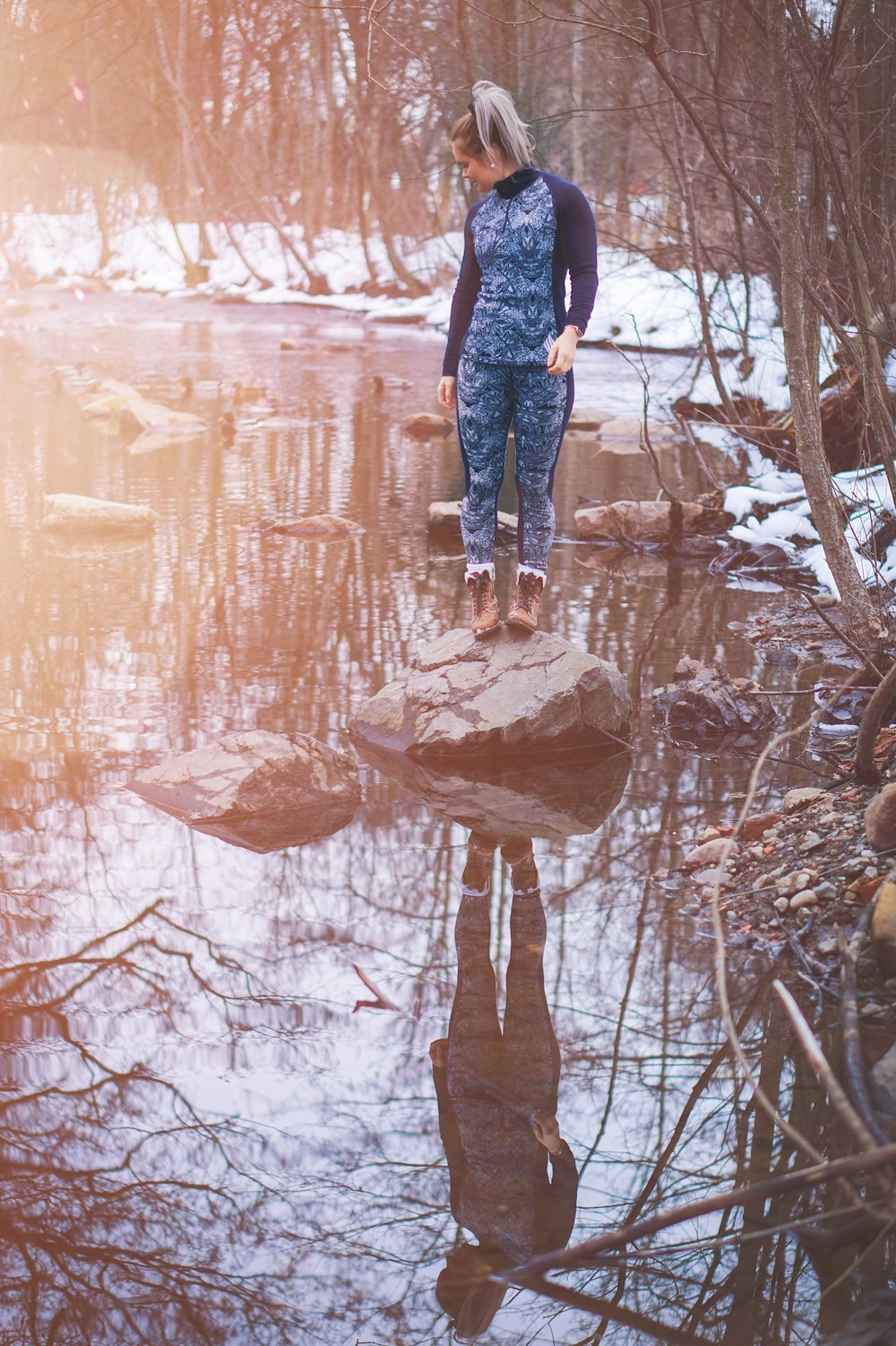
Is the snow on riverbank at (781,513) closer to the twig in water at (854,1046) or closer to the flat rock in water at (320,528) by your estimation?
the flat rock in water at (320,528)

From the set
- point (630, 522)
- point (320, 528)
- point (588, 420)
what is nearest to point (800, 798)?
point (630, 522)

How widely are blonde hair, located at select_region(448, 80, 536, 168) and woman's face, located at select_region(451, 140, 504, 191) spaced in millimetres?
15

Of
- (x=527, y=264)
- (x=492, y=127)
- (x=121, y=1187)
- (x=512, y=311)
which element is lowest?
(x=121, y=1187)

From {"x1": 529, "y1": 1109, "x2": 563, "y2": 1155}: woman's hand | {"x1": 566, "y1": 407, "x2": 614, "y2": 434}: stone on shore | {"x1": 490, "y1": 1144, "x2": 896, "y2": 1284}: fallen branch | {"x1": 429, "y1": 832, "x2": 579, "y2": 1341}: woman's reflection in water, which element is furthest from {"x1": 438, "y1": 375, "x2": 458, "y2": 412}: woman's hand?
{"x1": 566, "y1": 407, "x2": 614, "y2": 434}: stone on shore

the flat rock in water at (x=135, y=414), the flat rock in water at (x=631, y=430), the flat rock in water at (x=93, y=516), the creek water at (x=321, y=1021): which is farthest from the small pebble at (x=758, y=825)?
the flat rock in water at (x=135, y=414)

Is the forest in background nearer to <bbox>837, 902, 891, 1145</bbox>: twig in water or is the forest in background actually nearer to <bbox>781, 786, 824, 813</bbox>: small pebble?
<bbox>781, 786, 824, 813</bbox>: small pebble

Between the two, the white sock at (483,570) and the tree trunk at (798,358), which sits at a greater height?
the tree trunk at (798,358)

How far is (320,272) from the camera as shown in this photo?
33781 millimetres

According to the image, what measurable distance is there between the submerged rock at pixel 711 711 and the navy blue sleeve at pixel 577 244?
60.9 inches

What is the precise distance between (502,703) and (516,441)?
3.08 feet

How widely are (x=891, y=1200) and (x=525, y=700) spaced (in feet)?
9.19

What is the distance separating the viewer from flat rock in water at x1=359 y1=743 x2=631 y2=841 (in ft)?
13.9

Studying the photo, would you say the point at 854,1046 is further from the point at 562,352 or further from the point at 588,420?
the point at 588,420

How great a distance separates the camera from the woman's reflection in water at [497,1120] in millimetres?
2316
